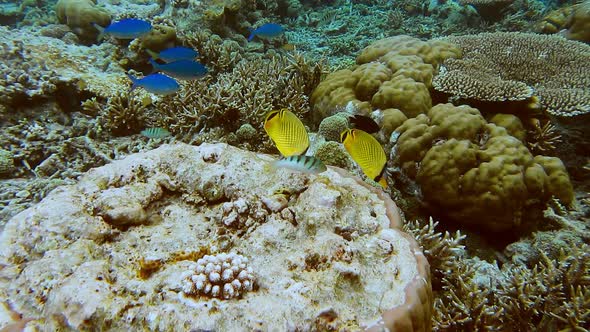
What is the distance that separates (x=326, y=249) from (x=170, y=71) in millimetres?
3365

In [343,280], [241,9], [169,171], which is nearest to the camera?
[343,280]

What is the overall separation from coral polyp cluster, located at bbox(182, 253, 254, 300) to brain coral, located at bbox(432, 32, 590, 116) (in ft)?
13.4

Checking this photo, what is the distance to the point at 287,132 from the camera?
236 centimetres

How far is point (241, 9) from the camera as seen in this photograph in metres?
9.84

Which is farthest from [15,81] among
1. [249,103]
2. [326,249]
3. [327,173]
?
[326,249]

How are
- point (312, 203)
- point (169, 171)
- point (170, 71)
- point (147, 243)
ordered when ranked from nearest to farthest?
point (147, 243)
point (312, 203)
point (169, 171)
point (170, 71)

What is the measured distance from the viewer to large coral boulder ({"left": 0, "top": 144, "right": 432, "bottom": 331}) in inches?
72.2

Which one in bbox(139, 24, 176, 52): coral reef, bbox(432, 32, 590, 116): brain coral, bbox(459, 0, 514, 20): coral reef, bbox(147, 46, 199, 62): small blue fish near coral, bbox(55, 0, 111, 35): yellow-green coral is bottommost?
bbox(55, 0, 111, 35): yellow-green coral

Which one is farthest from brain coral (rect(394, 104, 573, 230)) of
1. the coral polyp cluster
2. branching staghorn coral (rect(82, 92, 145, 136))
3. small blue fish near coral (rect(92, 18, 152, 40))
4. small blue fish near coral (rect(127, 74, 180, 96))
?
small blue fish near coral (rect(92, 18, 152, 40))

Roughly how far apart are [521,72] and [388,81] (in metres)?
2.29

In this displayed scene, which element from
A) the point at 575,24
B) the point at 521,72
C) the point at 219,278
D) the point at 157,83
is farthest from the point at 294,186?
the point at 575,24

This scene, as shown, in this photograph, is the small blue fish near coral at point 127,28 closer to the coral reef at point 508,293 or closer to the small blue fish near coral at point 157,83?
the small blue fish near coral at point 157,83

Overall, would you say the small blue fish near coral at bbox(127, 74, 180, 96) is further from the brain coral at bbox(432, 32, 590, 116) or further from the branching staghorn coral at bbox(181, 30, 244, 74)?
the brain coral at bbox(432, 32, 590, 116)

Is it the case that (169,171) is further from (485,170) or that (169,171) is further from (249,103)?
(485,170)
